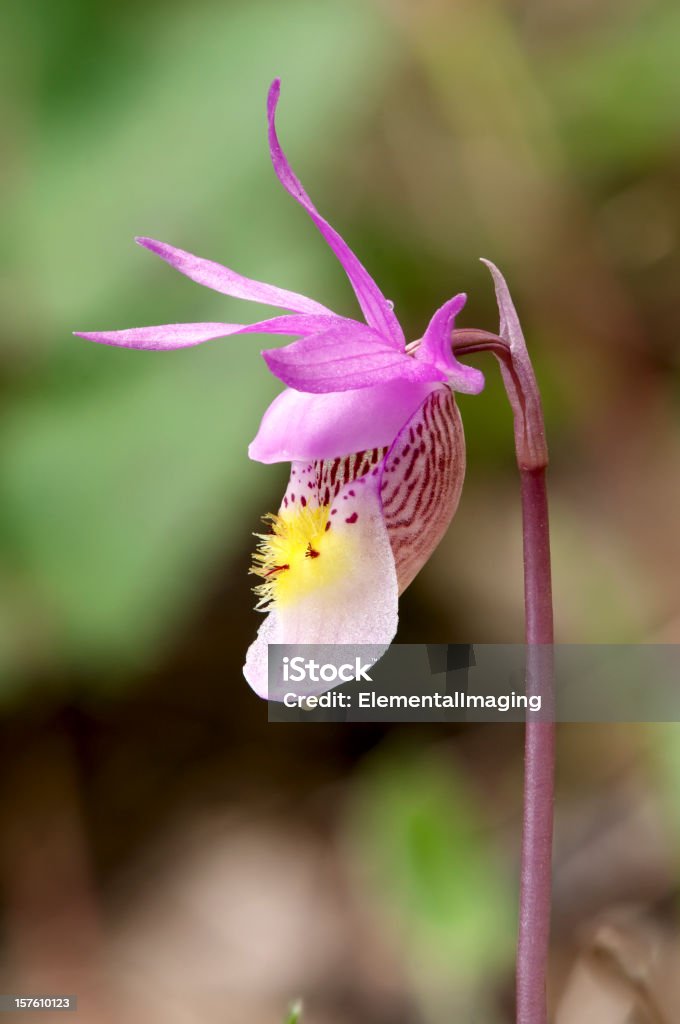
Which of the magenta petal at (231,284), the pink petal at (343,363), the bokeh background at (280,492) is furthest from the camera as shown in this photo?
the bokeh background at (280,492)

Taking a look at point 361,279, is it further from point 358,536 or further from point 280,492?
point 280,492

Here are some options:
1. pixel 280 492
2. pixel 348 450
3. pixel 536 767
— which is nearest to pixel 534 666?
pixel 536 767

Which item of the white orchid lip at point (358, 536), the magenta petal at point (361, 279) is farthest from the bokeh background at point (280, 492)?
the magenta petal at point (361, 279)

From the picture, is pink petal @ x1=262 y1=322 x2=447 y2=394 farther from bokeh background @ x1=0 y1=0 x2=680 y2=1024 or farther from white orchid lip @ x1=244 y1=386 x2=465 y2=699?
bokeh background @ x1=0 y1=0 x2=680 y2=1024

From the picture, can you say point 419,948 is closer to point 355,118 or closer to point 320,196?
point 320,196

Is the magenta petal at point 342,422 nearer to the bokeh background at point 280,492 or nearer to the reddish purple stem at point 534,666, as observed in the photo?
the reddish purple stem at point 534,666

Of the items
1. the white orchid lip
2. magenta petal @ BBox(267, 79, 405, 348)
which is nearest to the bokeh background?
the white orchid lip

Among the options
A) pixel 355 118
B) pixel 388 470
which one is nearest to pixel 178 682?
pixel 355 118
